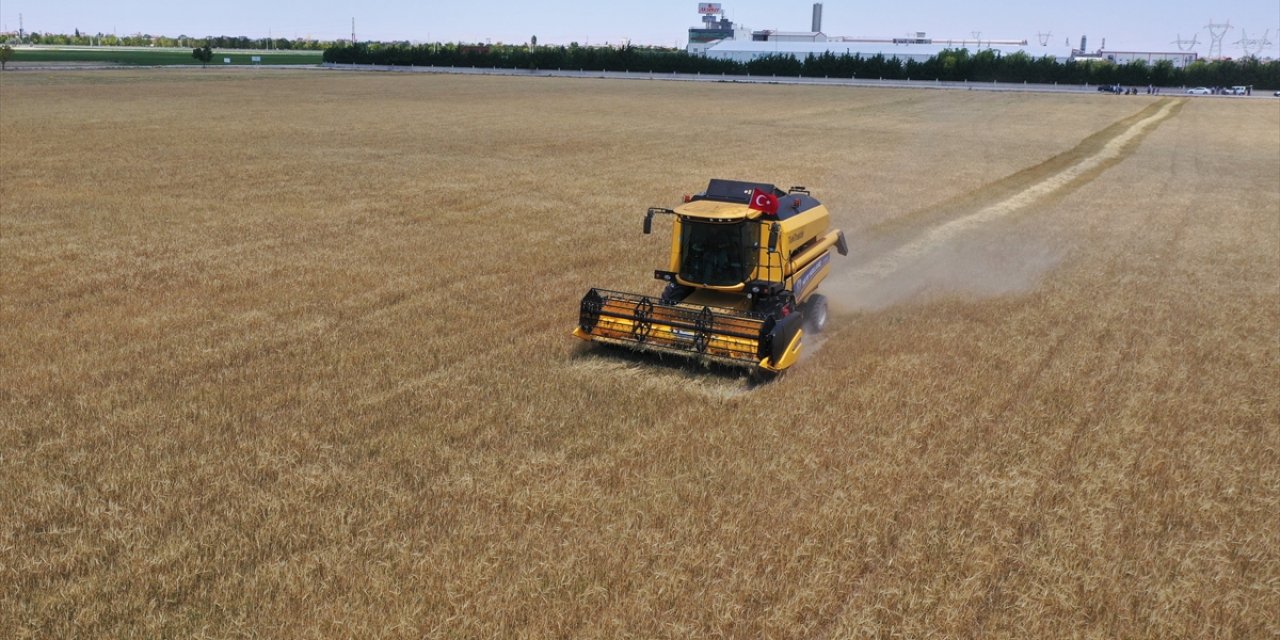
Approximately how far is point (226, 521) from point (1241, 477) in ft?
29.8

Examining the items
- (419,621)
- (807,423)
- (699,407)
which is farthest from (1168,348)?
(419,621)

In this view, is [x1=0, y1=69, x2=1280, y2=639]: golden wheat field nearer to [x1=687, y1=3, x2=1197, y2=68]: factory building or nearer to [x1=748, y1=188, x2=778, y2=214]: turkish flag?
[x1=748, y1=188, x2=778, y2=214]: turkish flag

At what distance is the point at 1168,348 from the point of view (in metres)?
12.4

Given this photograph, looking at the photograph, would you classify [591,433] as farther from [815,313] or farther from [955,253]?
[955,253]

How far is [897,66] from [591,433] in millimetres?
98670

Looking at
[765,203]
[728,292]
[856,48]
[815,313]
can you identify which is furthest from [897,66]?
[765,203]

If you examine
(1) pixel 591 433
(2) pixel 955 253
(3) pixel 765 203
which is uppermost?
(3) pixel 765 203

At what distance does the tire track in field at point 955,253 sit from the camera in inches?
607

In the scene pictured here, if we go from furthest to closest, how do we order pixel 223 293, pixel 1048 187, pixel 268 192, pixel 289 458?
pixel 1048 187
pixel 268 192
pixel 223 293
pixel 289 458

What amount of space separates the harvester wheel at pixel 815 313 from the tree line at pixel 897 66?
304 feet

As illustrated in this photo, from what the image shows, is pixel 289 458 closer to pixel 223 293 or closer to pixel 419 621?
pixel 419 621

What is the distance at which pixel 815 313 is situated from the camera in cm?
1275

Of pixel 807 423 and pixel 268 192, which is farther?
pixel 268 192

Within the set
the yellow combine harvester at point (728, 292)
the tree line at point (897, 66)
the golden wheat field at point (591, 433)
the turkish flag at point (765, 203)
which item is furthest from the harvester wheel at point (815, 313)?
the tree line at point (897, 66)
